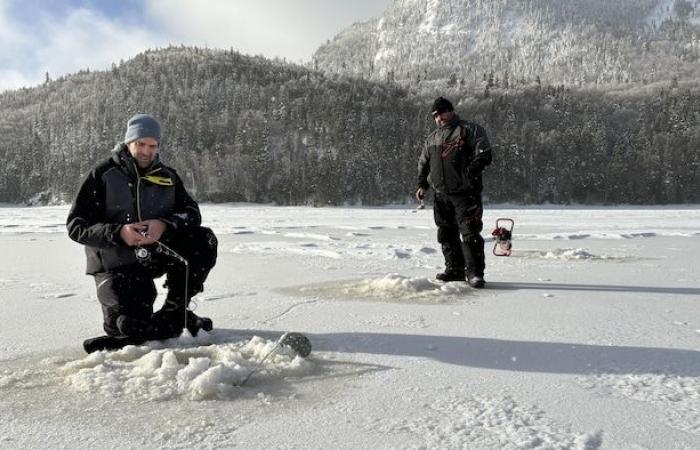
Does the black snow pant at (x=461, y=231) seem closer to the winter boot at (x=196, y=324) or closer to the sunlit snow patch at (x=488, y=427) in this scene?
the winter boot at (x=196, y=324)

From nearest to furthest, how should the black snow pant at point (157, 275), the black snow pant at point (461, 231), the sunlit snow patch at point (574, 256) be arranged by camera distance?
1. the black snow pant at point (157, 275)
2. the black snow pant at point (461, 231)
3. the sunlit snow patch at point (574, 256)

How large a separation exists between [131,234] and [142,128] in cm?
59

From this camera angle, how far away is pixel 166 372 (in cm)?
228

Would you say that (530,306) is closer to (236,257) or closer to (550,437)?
(550,437)

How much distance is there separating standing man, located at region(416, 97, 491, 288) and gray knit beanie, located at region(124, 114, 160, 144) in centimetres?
272

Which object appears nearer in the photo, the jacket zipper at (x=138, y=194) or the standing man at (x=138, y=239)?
the standing man at (x=138, y=239)

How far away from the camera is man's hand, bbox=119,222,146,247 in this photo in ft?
9.11

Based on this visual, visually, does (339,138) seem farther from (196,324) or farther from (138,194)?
(196,324)

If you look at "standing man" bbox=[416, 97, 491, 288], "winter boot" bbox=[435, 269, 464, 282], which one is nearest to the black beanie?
"standing man" bbox=[416, 97, 491, 288]

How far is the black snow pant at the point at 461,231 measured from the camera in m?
4.82

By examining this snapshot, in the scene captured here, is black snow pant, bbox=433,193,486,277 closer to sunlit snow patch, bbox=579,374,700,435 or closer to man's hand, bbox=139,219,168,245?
sunlit snow patch, bbox=579,374,700,435

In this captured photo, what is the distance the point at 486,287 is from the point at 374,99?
87462 mm

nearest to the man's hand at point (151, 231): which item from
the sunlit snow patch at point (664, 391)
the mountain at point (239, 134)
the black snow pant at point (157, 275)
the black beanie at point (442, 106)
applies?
the black snow pant at point (157, 275)

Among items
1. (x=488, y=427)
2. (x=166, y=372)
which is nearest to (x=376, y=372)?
(x=488, y=427)
